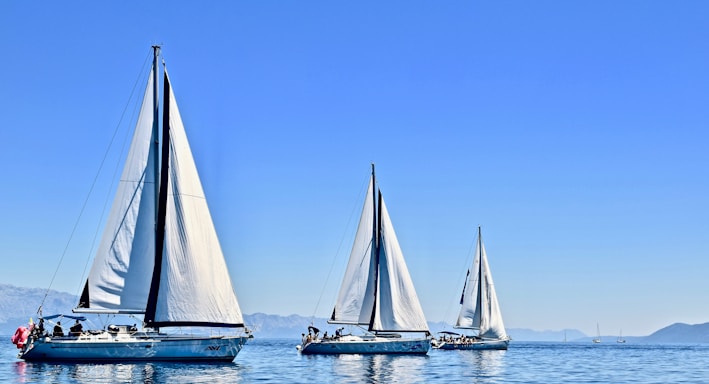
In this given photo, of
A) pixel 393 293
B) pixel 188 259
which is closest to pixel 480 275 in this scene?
pixel 393 293

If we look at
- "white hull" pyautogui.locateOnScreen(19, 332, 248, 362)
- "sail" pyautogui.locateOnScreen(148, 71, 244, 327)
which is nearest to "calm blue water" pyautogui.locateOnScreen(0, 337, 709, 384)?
"white hull" pyautogui.locateOnScreen(19, 332, 248, 362)

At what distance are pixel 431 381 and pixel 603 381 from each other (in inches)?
495

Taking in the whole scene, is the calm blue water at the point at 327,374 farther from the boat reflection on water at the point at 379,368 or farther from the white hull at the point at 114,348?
the white hull at the point at 114,348

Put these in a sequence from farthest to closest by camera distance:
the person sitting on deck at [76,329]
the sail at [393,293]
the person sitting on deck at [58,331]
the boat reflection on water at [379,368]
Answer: the sail at [393,293], the person sitting on deck at [58,331], the person sitting on deck at [76,329], the boat reflection on water at [379,368]

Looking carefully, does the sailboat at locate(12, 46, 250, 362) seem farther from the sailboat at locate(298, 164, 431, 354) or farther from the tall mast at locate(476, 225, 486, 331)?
the tall mast at locate(476, 225, 486, 331)

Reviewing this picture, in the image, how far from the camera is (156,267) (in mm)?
53844

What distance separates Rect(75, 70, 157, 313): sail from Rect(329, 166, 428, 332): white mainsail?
1139 inches

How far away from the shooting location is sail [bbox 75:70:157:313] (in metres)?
54.4

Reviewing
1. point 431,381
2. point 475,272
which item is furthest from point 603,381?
point 475,272

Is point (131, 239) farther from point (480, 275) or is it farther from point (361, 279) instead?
point (480, 275)

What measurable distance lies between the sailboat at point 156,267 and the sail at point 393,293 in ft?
85.5

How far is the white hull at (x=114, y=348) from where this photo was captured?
53.3 metres

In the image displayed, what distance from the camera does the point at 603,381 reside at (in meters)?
56.7

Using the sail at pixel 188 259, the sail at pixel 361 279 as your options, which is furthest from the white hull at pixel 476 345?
the sail at pixel 188 259
